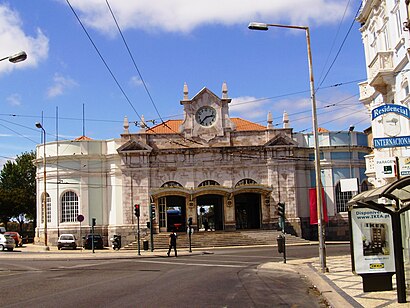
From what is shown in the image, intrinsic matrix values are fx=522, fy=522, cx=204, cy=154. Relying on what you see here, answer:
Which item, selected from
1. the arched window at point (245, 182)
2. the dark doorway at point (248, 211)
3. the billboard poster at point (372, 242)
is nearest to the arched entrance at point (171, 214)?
the dark doorway at point (248, 211)

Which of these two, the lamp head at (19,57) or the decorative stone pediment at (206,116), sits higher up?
the decorative stone pediment at (206,116)

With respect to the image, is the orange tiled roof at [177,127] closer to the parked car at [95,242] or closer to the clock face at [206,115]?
the clock face at [206,115]

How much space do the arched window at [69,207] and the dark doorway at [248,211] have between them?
15323mm

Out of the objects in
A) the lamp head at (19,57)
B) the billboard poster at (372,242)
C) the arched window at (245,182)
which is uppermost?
the lamp head at (19,57)

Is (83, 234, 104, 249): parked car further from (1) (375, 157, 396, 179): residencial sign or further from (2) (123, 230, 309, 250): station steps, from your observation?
(1) (375, 157, 396, 179): residencial sign

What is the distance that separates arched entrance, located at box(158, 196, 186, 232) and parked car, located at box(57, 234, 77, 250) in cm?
812

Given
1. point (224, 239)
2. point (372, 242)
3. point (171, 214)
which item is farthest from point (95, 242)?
point (372, 242)

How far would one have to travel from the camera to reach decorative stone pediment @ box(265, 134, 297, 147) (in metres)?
48.4

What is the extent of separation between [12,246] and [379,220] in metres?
39.2

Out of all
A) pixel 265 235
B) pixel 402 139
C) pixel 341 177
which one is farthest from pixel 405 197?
pixel 341 177

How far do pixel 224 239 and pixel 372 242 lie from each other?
1312 inches

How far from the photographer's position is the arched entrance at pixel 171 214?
159 ft

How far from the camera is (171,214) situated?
53469mm

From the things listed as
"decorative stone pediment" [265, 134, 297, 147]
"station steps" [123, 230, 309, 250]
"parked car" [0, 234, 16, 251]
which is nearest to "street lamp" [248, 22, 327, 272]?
"station steps" [123, 230, 309, 250]
